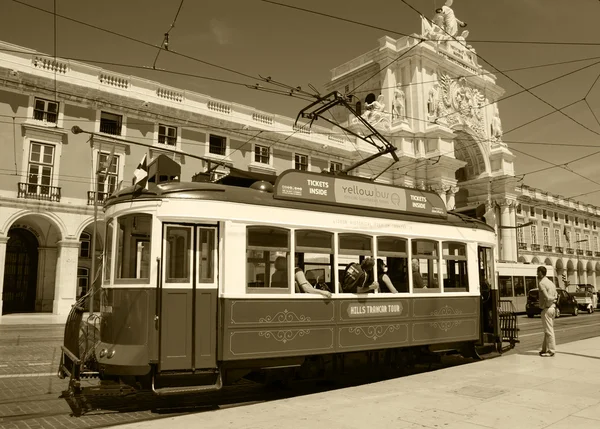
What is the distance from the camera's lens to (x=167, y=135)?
28016 mm

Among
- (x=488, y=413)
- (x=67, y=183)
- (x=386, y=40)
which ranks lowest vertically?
(x=488, y=413)

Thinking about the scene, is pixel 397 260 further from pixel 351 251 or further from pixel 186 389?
pixel 186 389

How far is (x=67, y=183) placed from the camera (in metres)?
24.7

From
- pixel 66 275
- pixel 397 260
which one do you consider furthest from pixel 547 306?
pixel 66 275

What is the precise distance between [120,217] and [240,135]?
23988mm

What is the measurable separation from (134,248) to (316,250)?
269cm

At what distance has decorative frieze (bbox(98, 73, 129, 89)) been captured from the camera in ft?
85.3

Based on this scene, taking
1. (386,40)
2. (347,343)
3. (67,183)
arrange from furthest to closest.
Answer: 1. (386,40)
2. (67,183)
3. (347,343)

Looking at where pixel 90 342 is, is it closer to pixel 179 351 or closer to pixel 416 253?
pixel 179 351

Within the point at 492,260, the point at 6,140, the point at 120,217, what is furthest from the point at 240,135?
the point at 120,217

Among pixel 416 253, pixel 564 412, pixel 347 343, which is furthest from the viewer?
pixel 416 253

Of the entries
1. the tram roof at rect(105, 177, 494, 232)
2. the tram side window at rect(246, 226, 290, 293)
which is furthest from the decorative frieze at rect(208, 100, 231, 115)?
the tram side window at rect(246, 226, 290, 293)

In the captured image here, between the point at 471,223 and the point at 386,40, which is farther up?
the point at 386,40

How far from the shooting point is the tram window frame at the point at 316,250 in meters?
7.72
